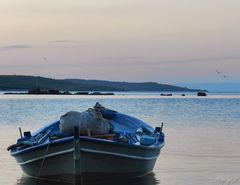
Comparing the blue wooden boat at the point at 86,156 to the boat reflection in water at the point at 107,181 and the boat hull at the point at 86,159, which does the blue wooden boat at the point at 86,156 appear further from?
the boat reflection in water at the point at 107,181

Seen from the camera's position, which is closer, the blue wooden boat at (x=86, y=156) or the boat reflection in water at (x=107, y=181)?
the blue wooden boat at (x=86, y=156)

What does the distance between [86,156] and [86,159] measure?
11 centimetres

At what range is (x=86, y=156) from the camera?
1791 cm

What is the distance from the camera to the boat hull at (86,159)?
17.9 meters

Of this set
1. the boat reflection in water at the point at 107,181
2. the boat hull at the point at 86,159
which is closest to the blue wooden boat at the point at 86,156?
the boat hull at the point at 86,159

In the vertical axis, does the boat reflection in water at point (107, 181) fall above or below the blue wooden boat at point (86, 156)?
below

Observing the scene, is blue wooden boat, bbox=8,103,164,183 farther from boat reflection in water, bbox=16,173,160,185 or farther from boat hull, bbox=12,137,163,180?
boat reflection in water, bbox=16,173,160,185

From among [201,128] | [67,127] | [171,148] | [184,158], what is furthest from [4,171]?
[201,128]

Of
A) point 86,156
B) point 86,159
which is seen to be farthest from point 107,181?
point 86,156

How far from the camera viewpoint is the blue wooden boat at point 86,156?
58.5 ft

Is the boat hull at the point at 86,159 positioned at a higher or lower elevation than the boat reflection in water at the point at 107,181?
higher

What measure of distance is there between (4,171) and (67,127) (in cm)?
341

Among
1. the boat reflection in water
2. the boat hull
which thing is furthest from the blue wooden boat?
the boat reflection in water

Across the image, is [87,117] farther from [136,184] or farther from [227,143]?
[227,143]
